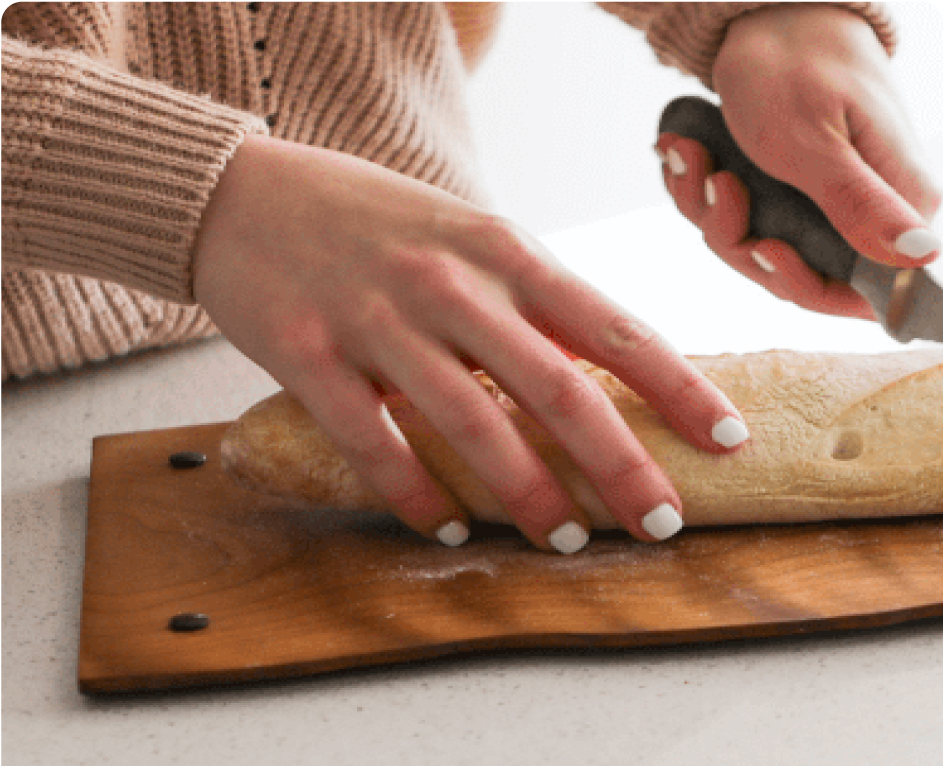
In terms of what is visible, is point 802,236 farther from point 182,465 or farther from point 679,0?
point 182,465

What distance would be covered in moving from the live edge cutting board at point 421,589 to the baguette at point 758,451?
1.2 inches

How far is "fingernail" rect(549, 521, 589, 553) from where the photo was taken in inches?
30.8

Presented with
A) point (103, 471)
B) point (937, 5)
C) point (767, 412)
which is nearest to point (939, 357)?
point (767, 412)

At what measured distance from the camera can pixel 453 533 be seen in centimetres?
81

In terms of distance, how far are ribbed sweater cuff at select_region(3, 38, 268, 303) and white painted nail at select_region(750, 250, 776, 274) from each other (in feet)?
1.78

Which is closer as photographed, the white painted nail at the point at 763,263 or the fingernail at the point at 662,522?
the fingernail at the point at 662,522

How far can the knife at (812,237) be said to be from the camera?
897mm

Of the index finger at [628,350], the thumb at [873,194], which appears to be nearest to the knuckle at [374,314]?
the index finger at [628,350]

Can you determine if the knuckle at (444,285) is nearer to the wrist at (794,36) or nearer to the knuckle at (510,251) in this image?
the knuckle at (510,251)

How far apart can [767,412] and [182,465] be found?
55 cm

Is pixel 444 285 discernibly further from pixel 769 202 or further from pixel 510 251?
pixel 769 202

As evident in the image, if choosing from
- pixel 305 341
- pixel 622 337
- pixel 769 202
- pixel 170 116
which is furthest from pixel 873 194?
pixel 170 116

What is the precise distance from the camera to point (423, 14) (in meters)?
1.40

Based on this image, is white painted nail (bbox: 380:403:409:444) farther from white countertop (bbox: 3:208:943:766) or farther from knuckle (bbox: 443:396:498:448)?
white countertop (bbox: 3:208:943:766)
